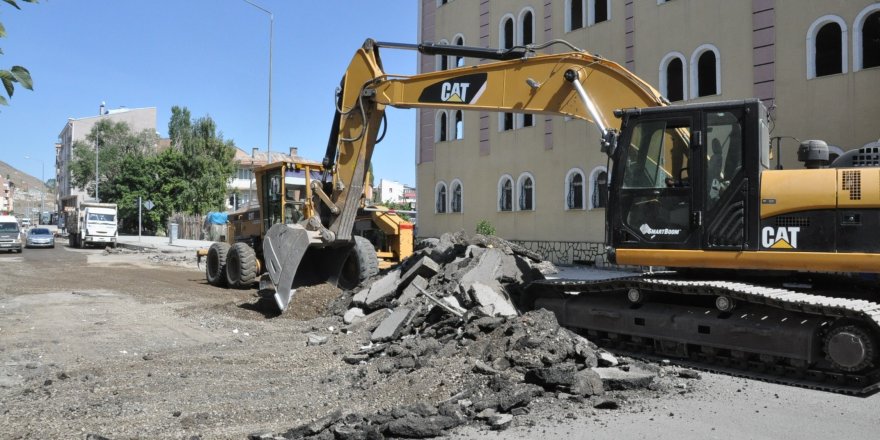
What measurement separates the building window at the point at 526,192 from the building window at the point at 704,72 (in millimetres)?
7153

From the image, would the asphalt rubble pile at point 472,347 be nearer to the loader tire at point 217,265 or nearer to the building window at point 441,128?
the loader tire at point 217,265

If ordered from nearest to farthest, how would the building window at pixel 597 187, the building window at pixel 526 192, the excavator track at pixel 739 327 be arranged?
the excavator track at pixel 739 327 < the building window at pixel 597 187 < the building window at pixel 526 192

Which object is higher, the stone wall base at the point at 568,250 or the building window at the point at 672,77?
the building window at the point at 672,77

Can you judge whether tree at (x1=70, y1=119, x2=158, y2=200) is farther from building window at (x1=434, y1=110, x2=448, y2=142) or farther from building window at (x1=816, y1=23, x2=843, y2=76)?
building window at (x1=816, y1=23, x2=843, y2=76)

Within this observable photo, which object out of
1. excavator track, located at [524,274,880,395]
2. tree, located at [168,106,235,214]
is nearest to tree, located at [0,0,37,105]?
excavator track, located at [524,274,880,395]

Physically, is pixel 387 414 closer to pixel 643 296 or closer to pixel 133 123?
pixel 643 296

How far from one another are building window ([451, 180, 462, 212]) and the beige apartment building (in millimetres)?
46

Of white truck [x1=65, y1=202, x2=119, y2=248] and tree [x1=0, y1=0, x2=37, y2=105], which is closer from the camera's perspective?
tree [x1=0, y1=0, x2=37, y2=105]

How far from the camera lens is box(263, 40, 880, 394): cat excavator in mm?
6145

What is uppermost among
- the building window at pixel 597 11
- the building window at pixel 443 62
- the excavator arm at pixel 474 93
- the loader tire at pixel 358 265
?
the building window at pixel 597 11

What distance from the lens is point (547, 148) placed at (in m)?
24.2

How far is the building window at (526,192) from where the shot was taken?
25.0 m

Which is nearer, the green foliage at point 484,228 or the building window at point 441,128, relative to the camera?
the green foliage at point 484,228

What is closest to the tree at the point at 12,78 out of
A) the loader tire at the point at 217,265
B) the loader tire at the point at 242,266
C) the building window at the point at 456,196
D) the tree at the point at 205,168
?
the loader tire at the point at 242,266
